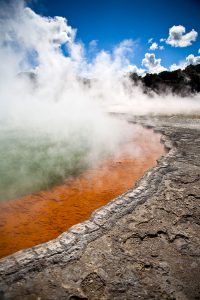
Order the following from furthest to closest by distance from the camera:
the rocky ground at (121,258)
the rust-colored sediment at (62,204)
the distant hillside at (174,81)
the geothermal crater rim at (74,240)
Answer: the distant hillside at (174,81) < the rust-colored sediment at (62,204) < the geothermal crater rim at (74,240) < the rocky ground at (121,258)

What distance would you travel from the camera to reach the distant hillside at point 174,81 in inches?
864

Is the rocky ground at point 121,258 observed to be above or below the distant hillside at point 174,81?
below

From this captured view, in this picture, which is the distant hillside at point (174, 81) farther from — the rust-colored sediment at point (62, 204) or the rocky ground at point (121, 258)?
the rocky ground at point (121, 258)

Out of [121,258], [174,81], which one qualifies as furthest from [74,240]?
[174,81]

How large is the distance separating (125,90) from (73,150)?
17119 millimetres

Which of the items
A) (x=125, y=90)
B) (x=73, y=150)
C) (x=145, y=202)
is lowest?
(x=145, y=202)

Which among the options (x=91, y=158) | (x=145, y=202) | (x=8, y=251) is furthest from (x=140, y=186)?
(x=91, y=158)

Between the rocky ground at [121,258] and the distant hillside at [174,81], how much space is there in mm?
20671

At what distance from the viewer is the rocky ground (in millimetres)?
1585

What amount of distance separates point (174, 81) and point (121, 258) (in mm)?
23396

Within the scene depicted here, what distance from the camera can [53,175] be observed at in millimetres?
4121

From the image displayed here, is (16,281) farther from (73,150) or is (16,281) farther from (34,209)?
(73,150)

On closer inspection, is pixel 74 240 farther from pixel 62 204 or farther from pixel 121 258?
pixel 62 204

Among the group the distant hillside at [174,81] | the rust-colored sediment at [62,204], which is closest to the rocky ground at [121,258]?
the rust-colored sediment at [62,204]
